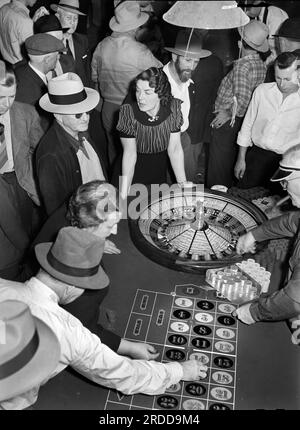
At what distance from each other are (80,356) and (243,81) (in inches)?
121

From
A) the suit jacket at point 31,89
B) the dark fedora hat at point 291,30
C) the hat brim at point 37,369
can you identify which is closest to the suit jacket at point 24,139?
the suit jacket at point 31,89

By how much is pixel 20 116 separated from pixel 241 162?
193 cm

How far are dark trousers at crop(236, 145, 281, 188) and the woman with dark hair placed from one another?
75cm

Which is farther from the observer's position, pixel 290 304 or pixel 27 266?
pixel 27 266

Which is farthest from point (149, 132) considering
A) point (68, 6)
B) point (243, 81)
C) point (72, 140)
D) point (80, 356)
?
point (68, 6)

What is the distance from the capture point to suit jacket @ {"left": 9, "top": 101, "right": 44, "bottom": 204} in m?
3.76

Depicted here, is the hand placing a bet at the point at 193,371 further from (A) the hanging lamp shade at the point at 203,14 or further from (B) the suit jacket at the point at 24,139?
(B) the suit jacket at the point at 24,139

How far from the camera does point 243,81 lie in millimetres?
4445

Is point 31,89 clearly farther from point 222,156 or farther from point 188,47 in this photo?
point 222,156

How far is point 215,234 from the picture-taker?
344cm

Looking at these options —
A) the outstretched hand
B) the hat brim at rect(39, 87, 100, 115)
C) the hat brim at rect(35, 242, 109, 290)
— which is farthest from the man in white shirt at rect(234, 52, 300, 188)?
the hat brim at rect(35, 242, 109, 290)

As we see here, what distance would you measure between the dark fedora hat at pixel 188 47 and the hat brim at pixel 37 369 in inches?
103
